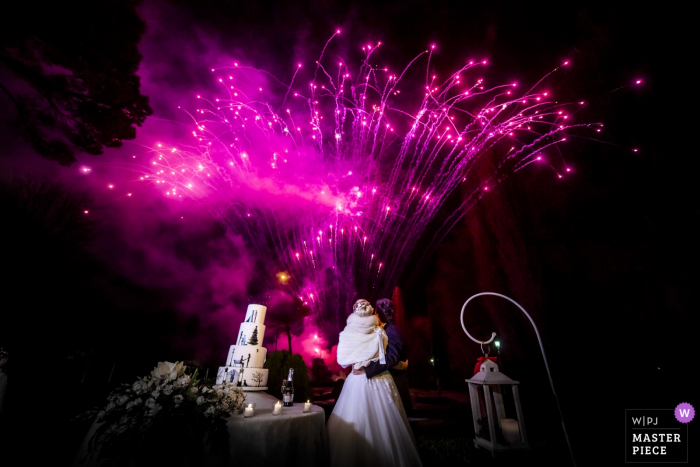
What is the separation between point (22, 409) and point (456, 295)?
15.9m

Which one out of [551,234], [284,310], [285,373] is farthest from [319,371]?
[551,234]

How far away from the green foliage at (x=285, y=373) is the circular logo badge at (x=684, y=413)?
8.72m

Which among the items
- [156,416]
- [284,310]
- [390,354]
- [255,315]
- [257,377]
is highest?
[284,310]

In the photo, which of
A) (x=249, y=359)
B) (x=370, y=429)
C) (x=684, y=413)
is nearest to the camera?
(x=370, y=429)

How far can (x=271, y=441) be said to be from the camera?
8.52ft

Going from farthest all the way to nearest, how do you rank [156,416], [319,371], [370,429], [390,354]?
[319,371]
[390,354]
[370,429]
[156,416]

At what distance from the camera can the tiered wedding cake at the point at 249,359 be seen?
393 centimetres

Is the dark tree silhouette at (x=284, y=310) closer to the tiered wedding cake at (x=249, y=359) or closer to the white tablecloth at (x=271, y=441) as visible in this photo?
the tiered wedding cake at (x=249, y=359)

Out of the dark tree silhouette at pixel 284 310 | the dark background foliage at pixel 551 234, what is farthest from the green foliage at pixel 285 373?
the dark tree silhouette at pixel 284 310

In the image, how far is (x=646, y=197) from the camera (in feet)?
24.2

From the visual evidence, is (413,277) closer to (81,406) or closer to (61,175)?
(81,406)

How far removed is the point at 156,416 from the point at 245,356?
71.9 inches

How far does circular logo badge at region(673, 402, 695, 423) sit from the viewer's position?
5195 millimetres

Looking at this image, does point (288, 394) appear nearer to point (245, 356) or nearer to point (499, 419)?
point (245, 356)
